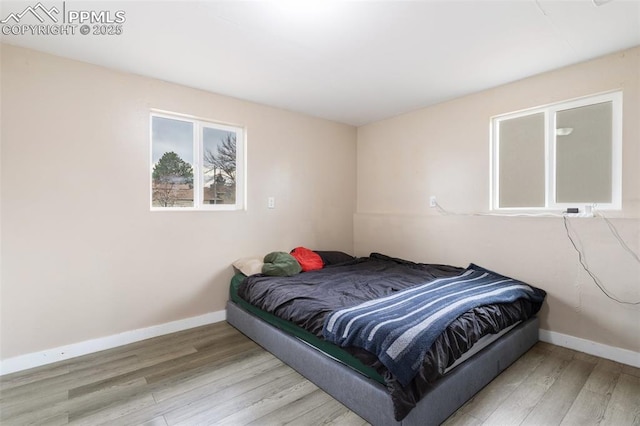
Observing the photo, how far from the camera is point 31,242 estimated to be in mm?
2268

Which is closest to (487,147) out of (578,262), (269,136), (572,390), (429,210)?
(429,210)

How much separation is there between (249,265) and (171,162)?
1.30m

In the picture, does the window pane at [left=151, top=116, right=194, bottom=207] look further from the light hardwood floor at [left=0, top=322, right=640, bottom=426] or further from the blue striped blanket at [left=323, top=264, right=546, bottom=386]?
the blue striped blanket at [left=323, top=264, right=546, bottom=386]

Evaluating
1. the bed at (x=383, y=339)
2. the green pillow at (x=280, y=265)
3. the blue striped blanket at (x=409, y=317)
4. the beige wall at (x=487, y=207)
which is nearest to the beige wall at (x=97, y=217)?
the green pillow at (x=280, y=265)

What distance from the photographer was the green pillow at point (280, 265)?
303cm

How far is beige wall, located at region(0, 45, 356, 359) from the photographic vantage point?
2.23 metres

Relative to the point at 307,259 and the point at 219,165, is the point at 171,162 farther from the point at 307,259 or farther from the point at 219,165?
the point at 307,259

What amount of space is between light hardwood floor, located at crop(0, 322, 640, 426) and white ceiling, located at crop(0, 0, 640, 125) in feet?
7.87

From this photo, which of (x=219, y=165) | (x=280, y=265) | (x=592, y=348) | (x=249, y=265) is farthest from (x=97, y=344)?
(x=592, y=348)

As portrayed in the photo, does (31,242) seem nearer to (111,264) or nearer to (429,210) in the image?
(111,264)

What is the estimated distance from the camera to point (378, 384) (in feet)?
5.30

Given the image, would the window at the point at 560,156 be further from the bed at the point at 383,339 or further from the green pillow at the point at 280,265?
the green pillow at the point at 280,265

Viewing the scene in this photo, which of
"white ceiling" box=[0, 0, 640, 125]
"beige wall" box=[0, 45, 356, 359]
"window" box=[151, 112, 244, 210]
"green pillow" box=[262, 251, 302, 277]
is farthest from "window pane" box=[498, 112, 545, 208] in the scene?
"window" box=[151, 112, 244, 210]

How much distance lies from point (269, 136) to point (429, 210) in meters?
2.10
